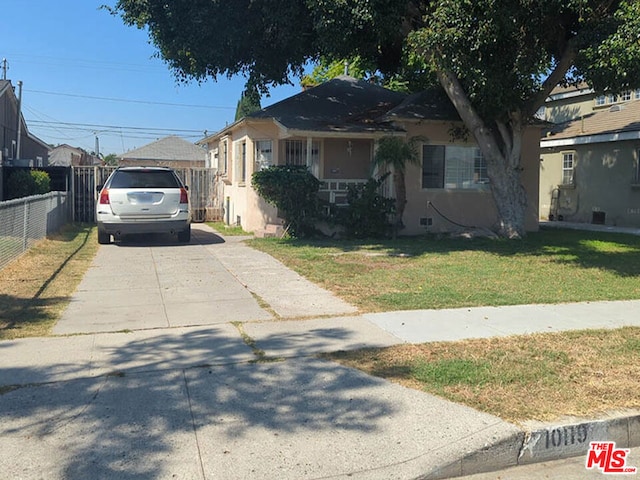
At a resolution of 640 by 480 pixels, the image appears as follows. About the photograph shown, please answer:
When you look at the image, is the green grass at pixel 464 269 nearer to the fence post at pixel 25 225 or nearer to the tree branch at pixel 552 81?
the tree branch at pixel 552 81

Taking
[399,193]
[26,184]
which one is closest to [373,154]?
[399,193]

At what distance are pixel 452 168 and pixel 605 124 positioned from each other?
8.67m

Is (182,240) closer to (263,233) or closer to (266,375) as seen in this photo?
(263,233)

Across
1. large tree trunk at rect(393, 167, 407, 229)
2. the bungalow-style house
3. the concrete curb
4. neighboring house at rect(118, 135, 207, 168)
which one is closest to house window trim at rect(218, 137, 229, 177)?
the bungalow-style house

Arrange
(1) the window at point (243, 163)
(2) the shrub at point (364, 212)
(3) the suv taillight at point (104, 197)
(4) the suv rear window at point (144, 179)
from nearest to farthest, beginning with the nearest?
(3) the suv taillight at point (104, 197)
(4) the suv rear window at point (144, 179)
(2) the shrub at point (364, 212)
(1) the window at point (243, 163)

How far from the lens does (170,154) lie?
181ft

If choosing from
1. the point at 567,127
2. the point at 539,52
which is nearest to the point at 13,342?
the point at 539,52

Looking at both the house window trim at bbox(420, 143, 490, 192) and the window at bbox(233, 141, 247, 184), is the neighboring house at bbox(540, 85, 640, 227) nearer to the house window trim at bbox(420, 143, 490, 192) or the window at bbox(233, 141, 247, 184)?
the house window trim at bbox(420, 143, 490, 192)

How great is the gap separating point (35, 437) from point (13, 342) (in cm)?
228

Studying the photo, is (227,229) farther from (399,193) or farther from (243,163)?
(399,193)

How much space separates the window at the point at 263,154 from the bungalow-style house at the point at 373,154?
1.1 inches

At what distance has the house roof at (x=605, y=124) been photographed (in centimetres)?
2062

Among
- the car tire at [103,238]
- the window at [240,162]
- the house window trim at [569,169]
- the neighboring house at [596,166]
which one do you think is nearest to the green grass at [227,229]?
the window at [240,162]

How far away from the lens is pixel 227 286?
9.02 meters
